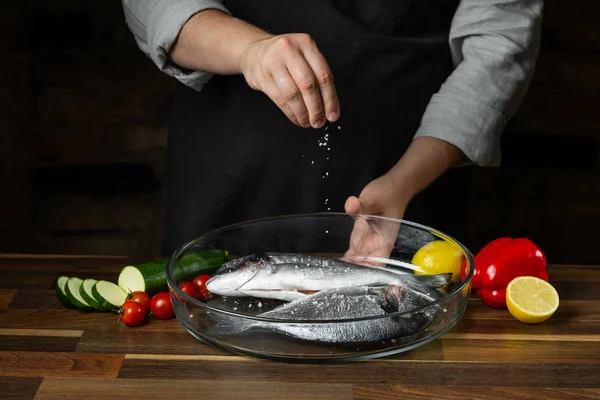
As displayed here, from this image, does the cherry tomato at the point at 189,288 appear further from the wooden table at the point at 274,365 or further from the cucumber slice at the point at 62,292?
the cucumber slice at the point at 62,292

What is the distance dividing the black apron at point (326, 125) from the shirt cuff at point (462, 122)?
11 centimetres

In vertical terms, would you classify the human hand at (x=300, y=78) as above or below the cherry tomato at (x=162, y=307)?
above

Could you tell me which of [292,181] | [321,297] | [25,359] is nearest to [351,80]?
[292,181]

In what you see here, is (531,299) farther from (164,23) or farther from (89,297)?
(164,23)

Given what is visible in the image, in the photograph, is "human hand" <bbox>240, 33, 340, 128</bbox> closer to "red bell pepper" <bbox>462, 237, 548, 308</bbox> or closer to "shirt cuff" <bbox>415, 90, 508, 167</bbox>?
"red bell pepper" <bbox>462, 237, 548, 308</bbox>

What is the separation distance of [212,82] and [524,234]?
52.4 inches

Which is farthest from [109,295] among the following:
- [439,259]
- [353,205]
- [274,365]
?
[439,259]

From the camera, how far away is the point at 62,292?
140 cm

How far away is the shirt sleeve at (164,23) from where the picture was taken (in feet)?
5.39

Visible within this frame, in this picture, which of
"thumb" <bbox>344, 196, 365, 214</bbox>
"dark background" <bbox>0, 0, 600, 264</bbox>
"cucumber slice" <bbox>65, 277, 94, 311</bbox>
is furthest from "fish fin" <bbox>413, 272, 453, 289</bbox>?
"dark background" <bbox>0, 0, 600, 264</bbox>

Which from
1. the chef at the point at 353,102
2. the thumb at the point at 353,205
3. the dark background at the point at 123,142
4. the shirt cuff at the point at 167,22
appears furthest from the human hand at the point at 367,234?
the dark background at the point at 123,142

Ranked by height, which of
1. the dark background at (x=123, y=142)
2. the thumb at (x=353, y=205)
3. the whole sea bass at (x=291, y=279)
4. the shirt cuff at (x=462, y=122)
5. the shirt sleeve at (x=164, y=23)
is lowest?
the dark background at (x=123, y=142)

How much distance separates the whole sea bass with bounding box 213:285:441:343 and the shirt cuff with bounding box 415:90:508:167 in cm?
60

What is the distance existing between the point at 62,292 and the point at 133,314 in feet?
0.51
